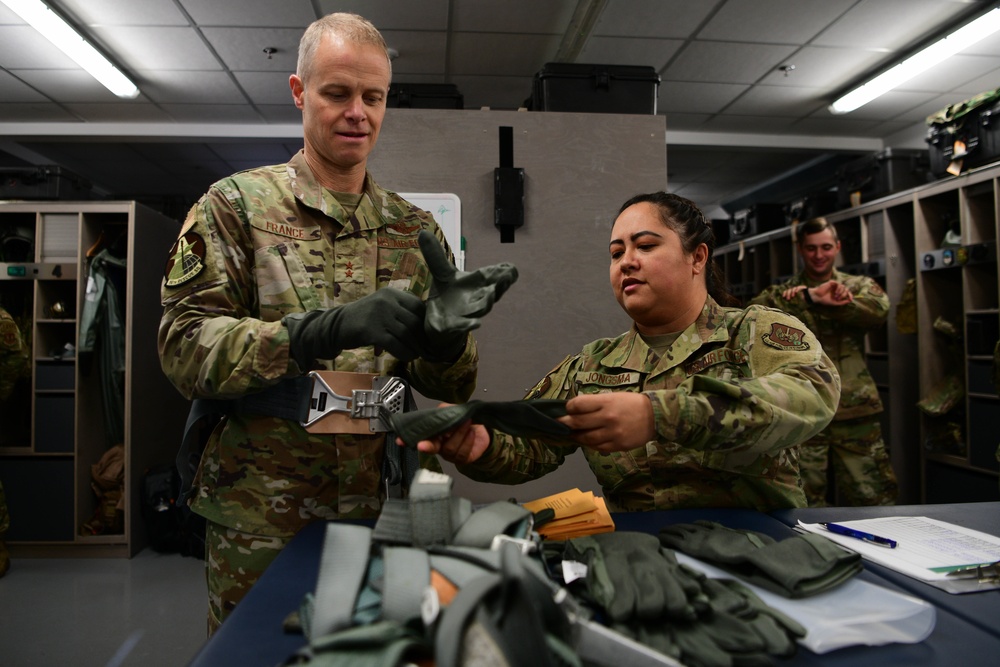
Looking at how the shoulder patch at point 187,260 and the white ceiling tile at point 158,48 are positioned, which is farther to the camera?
the white ceiling tile at point 158,48

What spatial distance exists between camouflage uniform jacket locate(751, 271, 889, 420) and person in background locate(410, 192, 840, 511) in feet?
7.68

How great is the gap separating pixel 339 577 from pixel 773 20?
15.3 feet

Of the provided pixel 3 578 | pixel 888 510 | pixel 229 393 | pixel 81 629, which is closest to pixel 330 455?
pixel 229 393

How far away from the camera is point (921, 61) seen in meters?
4.66

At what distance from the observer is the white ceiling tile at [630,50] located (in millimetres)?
4508

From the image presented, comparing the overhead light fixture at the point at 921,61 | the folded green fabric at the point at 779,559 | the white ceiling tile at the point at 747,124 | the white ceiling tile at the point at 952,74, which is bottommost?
the folded green fabric at the point at 779,559

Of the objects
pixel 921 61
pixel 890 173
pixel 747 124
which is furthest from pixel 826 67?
pixel 747 124

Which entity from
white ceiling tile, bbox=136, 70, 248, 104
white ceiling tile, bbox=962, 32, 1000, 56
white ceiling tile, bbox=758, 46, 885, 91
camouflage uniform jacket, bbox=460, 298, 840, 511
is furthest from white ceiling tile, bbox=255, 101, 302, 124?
white ceiling tile, bbox=962, 32, 1000, 56

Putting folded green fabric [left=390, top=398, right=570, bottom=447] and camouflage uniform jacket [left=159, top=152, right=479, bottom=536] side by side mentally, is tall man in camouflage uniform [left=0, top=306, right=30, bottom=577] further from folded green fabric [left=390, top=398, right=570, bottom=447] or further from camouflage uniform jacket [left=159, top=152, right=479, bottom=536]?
folded green fabric [left=390, top=398, right=570, bottom=447]

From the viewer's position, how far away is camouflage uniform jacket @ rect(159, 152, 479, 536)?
4.06ft

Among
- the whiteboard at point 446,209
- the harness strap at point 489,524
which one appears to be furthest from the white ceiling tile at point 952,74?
the harness strap at point 489,524

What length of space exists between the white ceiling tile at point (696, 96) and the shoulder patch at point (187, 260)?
472 centimetres

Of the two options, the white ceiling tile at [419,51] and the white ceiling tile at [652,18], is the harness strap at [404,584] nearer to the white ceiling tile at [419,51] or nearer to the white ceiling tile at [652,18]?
the white ceiling tile at [652,18]

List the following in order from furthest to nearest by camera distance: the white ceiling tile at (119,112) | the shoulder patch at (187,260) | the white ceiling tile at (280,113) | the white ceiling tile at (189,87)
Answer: the white ceiling tile at (280,113) < the white ceiling tile at (119,112) < the white ceiling tile at (189,87) < the shoulder patch at (187,260)
